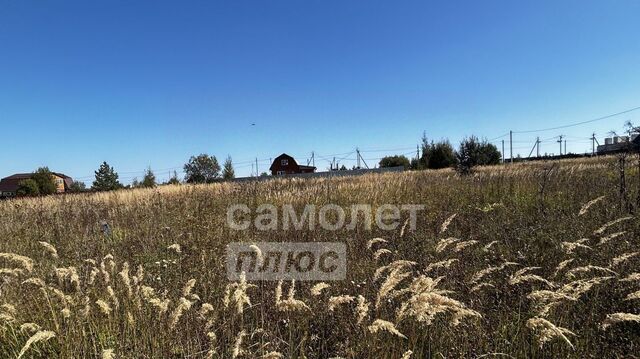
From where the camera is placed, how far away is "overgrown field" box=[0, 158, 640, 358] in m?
2.05

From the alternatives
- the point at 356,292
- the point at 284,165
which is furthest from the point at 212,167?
the point at 356,292

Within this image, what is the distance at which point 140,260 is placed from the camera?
13.3ft

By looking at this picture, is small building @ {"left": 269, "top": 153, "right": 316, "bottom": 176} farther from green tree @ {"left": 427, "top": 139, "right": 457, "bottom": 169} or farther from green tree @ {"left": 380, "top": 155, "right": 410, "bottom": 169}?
green tree @ {"left": 427, "top": 139, "right": 457, "bottom": 169}

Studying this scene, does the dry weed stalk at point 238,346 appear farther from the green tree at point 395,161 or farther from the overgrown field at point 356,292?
the green tree at point 395,161

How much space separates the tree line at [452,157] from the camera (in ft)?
56.6

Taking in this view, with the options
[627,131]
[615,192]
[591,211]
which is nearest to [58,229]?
[591,211]

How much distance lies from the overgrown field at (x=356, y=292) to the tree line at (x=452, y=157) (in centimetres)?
1066

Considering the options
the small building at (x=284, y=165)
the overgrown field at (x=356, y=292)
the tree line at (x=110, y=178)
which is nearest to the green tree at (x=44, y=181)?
the tree line at (x=110, y=178)

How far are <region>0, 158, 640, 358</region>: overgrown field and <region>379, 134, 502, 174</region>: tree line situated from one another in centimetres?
1066

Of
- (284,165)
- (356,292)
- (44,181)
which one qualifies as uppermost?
(284,165)

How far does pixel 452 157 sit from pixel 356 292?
43.1 meters

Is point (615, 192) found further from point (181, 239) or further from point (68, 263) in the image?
point (68, 263)

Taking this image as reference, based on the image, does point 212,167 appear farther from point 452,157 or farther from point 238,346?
point 238,346

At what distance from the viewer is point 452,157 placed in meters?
42.8
